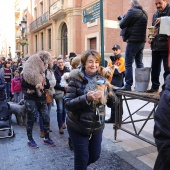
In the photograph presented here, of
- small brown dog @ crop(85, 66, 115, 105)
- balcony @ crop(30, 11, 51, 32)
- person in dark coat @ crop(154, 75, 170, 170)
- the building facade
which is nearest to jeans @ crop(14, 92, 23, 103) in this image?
the building facade

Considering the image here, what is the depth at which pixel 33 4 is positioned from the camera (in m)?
29.0

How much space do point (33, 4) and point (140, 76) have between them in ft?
92.8

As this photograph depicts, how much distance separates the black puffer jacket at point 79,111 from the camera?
2469 millimetres

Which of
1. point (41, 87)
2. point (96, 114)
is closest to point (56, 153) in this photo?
point (41, 87)

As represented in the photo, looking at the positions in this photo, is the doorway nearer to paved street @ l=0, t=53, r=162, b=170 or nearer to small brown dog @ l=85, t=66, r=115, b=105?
paved street @ l=0, t=53, r=162, b=170

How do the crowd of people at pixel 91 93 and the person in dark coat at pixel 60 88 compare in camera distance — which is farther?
the person in dark coat at pixel 60 88

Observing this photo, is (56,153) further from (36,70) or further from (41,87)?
(36,70)

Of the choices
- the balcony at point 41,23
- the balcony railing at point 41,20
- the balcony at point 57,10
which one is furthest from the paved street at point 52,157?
the balcony railing at point 41,20

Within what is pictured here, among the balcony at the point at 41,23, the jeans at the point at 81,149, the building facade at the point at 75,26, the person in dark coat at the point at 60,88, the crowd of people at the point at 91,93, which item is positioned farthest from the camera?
the balcony at the point at 41,23

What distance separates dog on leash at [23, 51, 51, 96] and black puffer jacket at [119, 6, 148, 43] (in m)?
1.61

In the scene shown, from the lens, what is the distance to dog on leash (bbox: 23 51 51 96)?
3986 millimetres

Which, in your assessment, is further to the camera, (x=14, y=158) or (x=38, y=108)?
(x=38, y=108)

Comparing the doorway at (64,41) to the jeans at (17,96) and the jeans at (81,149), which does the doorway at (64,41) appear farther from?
the jeans at (81,149)

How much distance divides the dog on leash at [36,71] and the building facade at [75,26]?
653 centimetres
